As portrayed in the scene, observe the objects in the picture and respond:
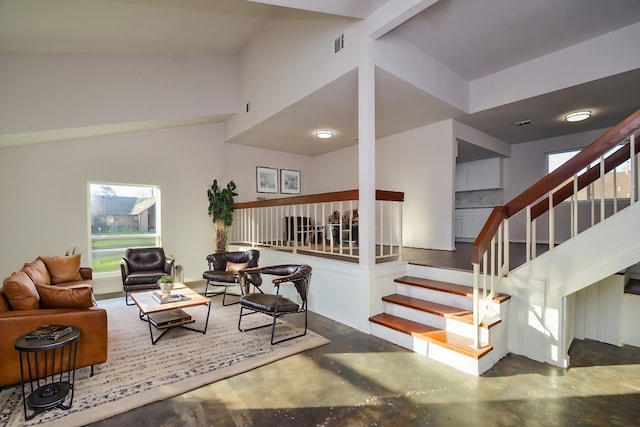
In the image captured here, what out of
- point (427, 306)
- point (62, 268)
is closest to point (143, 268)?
point (62, 268)

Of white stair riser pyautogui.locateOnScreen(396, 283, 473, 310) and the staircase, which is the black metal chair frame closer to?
the staircase

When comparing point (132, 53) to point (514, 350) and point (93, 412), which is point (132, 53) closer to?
point (93, 412)

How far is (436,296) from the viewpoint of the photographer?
3398 millimetres

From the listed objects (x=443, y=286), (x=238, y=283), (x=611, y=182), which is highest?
(x=611, y=182)

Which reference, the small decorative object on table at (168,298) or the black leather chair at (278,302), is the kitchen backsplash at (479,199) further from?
the small decorative object on table at (168,298)

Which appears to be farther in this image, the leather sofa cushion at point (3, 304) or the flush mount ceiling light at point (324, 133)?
the flush mount ceiling light at point (324, 133)

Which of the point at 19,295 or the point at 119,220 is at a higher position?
the point at 119,220

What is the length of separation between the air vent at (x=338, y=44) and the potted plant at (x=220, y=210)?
3.62 m

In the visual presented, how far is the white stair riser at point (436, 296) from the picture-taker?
3.14 metres

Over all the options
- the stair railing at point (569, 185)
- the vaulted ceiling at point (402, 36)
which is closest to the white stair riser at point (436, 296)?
the stair railing at point (569, 185)

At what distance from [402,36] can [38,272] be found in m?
5.43

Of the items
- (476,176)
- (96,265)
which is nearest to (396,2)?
(476,176)

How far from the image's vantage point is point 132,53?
522 centimetres

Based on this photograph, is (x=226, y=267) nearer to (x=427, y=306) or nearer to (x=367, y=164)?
(x=367, y=164)
